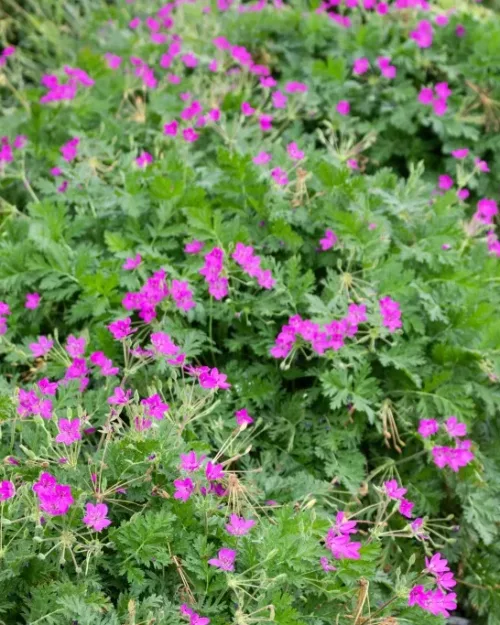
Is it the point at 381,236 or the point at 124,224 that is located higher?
the point at 381,236

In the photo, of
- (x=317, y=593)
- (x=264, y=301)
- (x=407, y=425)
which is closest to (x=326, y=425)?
(x=407, y=425)

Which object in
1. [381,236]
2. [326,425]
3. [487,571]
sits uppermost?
[381,236]

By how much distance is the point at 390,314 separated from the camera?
240 cm

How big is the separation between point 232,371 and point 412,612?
34.3 inches

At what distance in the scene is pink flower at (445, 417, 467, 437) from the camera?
2.38 metres

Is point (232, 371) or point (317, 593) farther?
point (232, 371)

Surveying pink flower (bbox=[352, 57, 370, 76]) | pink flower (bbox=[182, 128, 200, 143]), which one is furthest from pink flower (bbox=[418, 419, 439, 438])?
pink flower (bbox=[352, 57, 370, 76])

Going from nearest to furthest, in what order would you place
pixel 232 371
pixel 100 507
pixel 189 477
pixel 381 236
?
pixel 100 507
pixel 189 477
pixel 232 371
pixel 381 236

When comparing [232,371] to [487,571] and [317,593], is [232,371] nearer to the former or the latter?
[317,593]

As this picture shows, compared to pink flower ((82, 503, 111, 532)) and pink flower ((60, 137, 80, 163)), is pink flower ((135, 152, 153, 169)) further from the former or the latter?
pink flower ((82, 503, 111, 532))

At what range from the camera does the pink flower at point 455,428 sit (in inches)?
93.7

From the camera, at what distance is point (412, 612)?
6.45 feet

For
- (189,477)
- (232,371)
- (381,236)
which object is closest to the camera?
(189,477)

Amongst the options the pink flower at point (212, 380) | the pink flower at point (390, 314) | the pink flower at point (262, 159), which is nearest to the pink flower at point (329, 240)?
the pink flower at point (390, 314)
